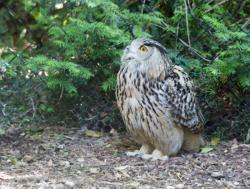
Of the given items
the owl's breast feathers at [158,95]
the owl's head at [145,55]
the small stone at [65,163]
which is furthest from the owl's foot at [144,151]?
the owl's head at [145,55]

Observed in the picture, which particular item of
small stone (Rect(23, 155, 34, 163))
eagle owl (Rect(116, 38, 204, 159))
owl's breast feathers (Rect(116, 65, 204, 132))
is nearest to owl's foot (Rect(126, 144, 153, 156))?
eagle owl (Rect(116, 38, 204, 159))

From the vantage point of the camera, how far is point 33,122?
22.2 ft

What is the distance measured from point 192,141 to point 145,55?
1042 mm

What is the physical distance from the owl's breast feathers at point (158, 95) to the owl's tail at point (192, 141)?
0.57ft

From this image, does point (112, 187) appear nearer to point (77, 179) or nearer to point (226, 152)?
point (77, 179)

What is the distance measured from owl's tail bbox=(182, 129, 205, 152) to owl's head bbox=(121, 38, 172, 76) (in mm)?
787

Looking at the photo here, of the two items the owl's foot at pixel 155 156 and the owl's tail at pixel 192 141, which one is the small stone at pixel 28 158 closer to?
the owl's foot at pixel 155 156

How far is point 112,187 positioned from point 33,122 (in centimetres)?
189

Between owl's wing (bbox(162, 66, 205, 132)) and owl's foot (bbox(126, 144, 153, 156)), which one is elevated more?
owl's wing (bbox(162, 66, 205, 132))

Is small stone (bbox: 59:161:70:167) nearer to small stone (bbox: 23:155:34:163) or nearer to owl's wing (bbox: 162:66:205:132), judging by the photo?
small stone (bbox: 23:155:34:163)

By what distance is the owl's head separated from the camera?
581cm

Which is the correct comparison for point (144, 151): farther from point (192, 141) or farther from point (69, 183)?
point (69, 183)

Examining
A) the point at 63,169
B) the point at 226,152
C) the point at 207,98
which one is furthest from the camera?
the point at 207,98

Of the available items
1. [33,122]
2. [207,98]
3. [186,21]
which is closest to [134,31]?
[186,21]
